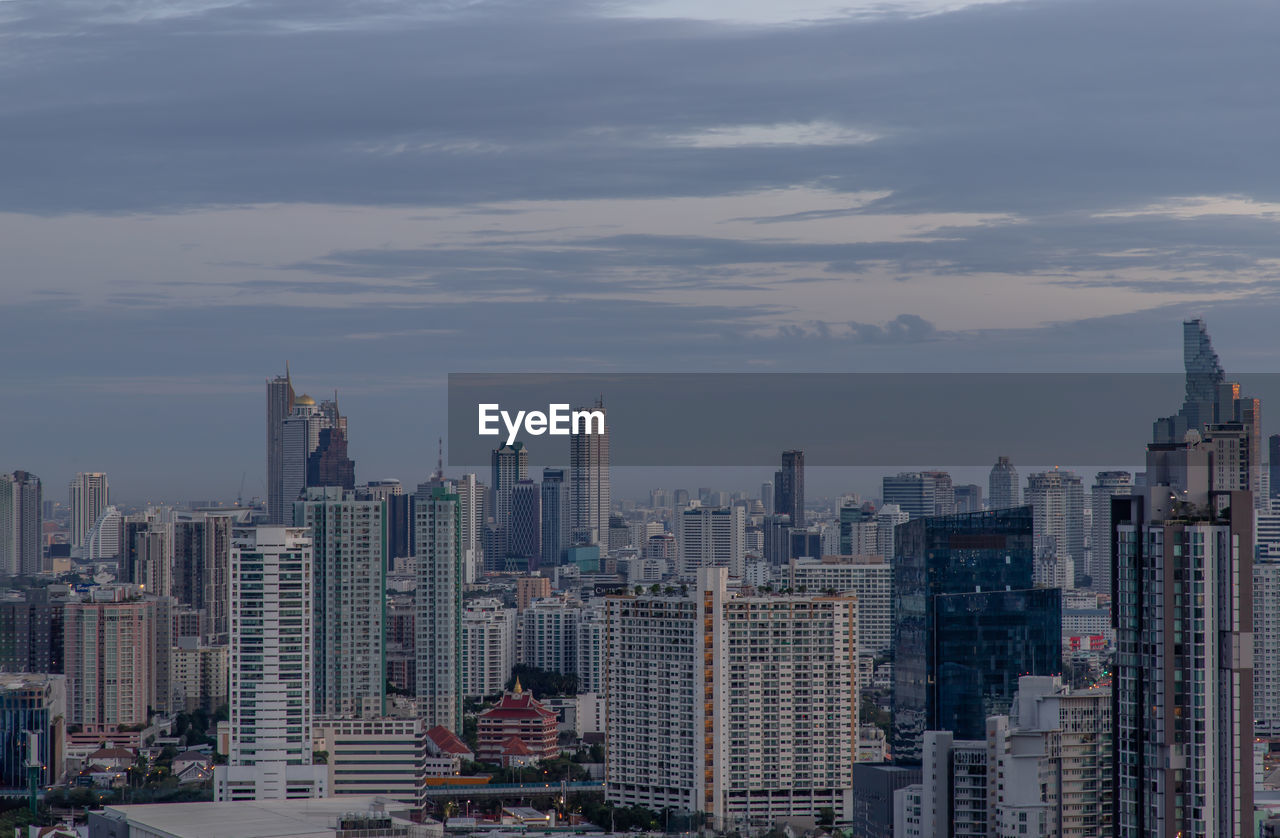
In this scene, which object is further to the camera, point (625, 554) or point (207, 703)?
point (625, 554)

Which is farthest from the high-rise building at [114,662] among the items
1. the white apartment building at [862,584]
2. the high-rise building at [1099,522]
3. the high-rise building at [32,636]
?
the high-rise building at [1099,522]

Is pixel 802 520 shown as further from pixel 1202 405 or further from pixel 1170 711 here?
pixel 1170 711

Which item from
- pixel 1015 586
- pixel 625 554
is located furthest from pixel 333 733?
pixel 625 554

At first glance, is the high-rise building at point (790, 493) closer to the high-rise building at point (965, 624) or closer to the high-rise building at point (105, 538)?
the high-rise building at point (965, 624)

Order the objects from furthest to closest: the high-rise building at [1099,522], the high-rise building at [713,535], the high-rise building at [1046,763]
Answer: the high-rise building at [713,535] → the high-rise building at [1099,522] → the high-rise building at [1046,763]

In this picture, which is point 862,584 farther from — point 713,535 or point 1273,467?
point 1273,467

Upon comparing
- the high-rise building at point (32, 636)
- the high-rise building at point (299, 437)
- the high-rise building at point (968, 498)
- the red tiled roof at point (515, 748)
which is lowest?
the red tiled roof at point (515, 748)
